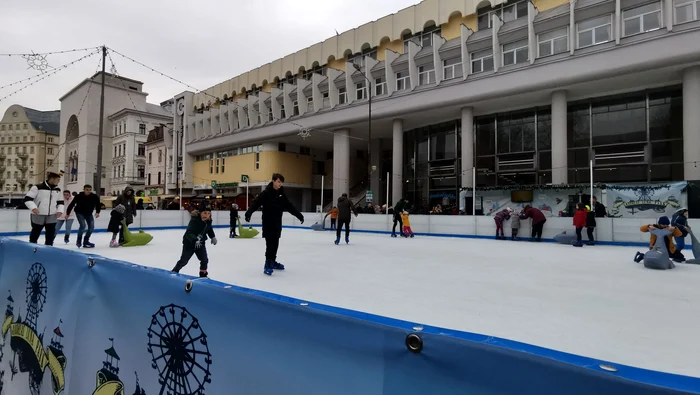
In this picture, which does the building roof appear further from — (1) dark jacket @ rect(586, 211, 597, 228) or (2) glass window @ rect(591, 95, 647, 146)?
(1) dark jacket @ rect(586, 211, 597, 228)

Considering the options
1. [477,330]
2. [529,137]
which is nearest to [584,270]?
[477,330]

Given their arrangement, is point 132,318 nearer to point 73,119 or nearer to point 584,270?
point 584,270

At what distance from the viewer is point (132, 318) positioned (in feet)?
7.12

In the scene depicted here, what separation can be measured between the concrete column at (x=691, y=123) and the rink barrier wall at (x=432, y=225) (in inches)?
324

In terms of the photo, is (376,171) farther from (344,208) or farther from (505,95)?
(344,208)

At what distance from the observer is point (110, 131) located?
66.0 m

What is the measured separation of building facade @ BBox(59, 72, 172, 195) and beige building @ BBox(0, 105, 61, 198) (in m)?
12.5

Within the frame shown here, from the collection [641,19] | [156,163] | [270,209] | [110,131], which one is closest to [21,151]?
[110,131]

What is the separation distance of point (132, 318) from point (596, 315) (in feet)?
15.8

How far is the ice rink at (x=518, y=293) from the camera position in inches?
140

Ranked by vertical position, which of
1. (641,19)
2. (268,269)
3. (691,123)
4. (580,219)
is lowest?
(268,269)

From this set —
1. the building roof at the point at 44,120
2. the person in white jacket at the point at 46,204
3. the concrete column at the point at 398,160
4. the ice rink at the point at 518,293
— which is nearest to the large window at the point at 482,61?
the concrete column at the point at 398,160

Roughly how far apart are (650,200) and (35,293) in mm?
18182

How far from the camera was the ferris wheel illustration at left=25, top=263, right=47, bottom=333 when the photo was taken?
286 centimetres
